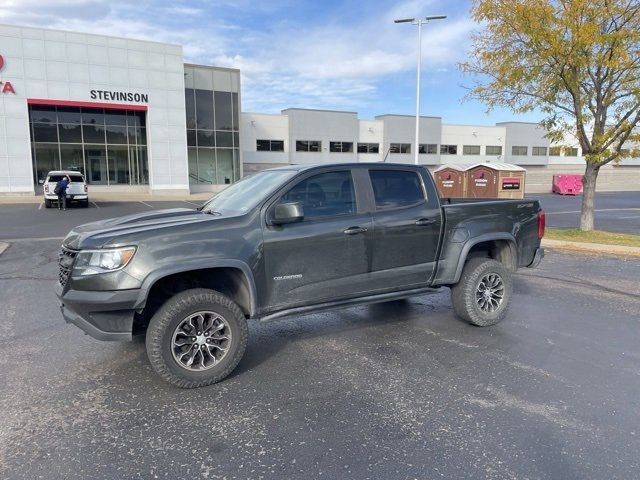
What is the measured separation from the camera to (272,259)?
4.24 metres

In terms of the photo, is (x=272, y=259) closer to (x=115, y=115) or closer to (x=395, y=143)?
(x=115, y=115)

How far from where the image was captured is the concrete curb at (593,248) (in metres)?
10.6

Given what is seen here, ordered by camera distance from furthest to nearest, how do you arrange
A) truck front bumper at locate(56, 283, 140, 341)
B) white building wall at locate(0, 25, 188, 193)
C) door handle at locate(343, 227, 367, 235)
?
white building wall at locate(0, 25, 188, 193) < door handle at locate(343, 227, 367, 235) < truck front bumper at locate(56, 283, 140, 341)

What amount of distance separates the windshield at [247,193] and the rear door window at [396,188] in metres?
0.93

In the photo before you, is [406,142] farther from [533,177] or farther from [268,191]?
[268,191]

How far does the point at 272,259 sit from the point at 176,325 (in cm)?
99

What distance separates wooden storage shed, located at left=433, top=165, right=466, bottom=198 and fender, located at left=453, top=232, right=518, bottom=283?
17535mm

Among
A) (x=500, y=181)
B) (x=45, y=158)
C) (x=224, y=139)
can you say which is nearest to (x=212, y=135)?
(x=224, y=139)

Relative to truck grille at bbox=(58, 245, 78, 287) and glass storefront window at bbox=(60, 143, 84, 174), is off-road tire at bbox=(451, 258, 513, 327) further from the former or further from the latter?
glass storefront window at bbox=(60, 143, 84, 174)

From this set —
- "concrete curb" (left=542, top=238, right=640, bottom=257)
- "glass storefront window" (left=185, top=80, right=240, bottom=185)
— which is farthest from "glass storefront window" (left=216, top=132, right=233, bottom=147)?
"concrete curb" (left=542, top=238, right=640, bottom=257)

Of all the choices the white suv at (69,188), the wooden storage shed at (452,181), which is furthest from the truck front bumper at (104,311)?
the white suv at (69,188)

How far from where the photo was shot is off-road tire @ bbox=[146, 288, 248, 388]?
12.5ft

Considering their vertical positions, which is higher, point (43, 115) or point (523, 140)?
point (523, 140)

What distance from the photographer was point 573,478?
2764mm
